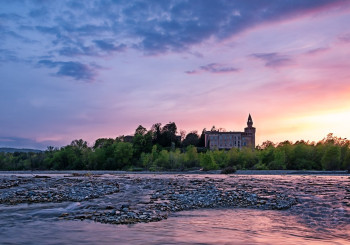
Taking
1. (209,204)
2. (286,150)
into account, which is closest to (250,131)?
(286,150)

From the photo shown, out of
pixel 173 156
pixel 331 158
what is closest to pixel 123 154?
pixel 173 156

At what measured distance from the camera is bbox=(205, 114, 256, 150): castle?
190m

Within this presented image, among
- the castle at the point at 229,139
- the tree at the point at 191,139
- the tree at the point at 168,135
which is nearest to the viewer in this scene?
the tree at the point at 168,135

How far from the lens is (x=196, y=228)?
41.8ft

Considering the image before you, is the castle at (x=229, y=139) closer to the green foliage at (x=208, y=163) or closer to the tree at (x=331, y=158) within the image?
the green foliage at (x=208, y=163)

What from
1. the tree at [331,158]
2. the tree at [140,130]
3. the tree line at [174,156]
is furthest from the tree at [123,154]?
the tree at [331,158]

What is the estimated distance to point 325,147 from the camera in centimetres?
10456

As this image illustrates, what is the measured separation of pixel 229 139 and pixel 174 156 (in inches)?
3065

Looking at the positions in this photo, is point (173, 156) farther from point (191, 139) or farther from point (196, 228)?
point (196, 228)

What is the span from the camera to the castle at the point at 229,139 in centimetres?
19025

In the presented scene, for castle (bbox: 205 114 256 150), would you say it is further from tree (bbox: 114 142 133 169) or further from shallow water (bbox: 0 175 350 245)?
shallow water (bbox: 0 175 350 245)

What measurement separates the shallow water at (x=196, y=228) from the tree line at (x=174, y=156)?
3499 inches

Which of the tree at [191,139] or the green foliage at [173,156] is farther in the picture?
the tree at [191,139]

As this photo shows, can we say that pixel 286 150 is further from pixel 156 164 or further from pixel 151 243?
pixel 151 243
